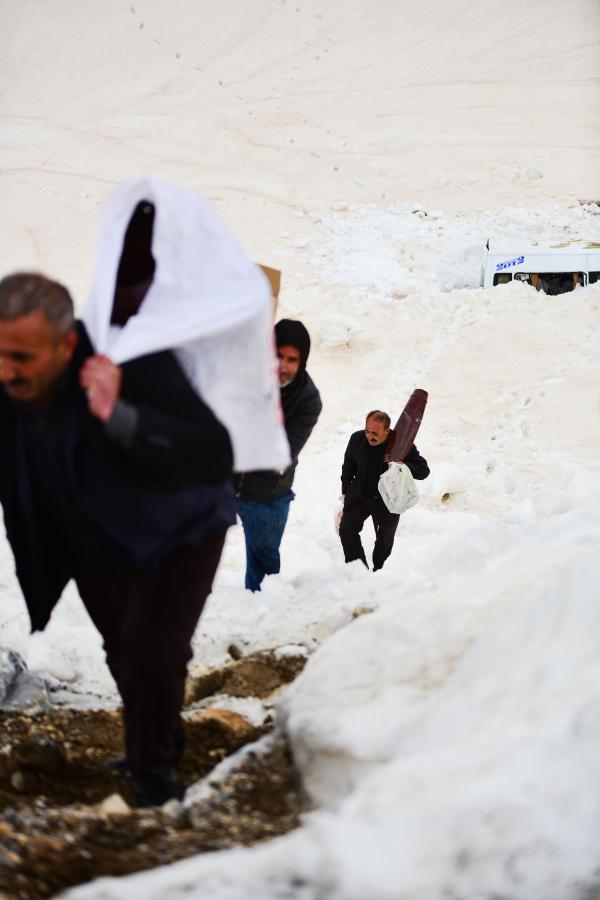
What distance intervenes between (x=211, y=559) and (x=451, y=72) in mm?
25259

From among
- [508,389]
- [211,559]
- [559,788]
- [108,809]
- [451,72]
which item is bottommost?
[108,809]

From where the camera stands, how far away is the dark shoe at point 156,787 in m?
2.17

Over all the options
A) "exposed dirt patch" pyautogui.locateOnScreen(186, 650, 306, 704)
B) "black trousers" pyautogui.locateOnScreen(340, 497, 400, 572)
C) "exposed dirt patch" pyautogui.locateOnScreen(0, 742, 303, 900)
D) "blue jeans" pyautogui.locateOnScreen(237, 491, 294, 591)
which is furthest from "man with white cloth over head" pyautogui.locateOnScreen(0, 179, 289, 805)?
"black trousers" pyautogui.locateOnScreen(340, 497, 400, 572)

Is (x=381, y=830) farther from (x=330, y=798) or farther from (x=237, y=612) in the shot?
(x=237, y=612)

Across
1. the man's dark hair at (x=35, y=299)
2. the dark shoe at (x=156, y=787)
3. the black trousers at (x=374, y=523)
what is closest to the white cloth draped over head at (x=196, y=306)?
the man's dark hair at (x=35, y=299)

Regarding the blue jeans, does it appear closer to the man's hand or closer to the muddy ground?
the muddy ground

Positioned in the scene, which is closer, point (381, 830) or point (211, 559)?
point (381, 830)

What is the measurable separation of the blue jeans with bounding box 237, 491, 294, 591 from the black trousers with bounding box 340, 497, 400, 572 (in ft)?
3.27

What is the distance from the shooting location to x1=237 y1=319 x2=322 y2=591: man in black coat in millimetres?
3654

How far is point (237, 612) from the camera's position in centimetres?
387

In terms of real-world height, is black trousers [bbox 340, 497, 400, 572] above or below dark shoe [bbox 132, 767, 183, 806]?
above

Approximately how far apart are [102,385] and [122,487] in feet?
0.80

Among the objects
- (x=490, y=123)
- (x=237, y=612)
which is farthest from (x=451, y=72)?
(x=237, y=612)

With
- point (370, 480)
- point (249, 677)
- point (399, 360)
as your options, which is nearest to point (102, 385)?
point (249, 677)
